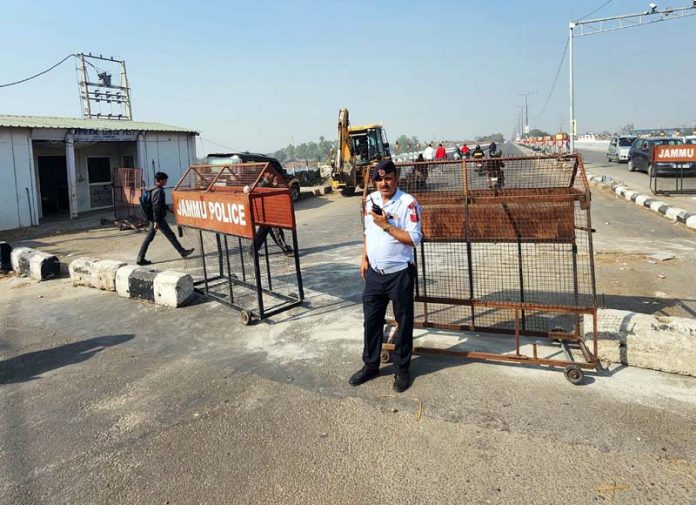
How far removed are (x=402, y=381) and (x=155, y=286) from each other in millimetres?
4232

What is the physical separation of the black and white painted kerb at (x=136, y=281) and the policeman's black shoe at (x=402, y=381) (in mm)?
3701

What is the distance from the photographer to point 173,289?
21.4 ft

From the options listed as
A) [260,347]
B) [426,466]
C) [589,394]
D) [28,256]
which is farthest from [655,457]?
[28,256]

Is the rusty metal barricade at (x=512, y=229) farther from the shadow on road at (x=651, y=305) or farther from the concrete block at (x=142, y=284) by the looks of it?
the concrete block at (x=142, y=284)

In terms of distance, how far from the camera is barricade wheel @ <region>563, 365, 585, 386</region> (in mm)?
3843

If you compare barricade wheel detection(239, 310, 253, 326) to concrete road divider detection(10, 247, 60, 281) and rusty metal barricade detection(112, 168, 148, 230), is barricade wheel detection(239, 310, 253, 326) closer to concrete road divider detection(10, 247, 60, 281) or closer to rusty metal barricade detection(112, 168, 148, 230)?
concrete road divider detection(10, 247, 60, 281)

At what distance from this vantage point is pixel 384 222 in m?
3.77

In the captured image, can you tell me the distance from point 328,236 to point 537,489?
9471mm

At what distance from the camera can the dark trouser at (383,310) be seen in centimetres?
388

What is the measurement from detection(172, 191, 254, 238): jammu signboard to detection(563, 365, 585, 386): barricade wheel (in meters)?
3.48

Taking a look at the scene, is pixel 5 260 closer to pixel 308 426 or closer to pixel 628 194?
pixel 308 426

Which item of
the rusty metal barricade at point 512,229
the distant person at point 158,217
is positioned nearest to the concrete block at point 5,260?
the distant person at point 158,217

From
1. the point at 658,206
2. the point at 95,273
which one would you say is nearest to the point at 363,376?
the point at 95,273

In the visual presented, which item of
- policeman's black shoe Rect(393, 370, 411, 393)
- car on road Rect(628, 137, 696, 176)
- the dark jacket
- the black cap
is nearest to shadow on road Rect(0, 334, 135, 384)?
policeman's black shoe Rect(393, 370, 411, 393)
